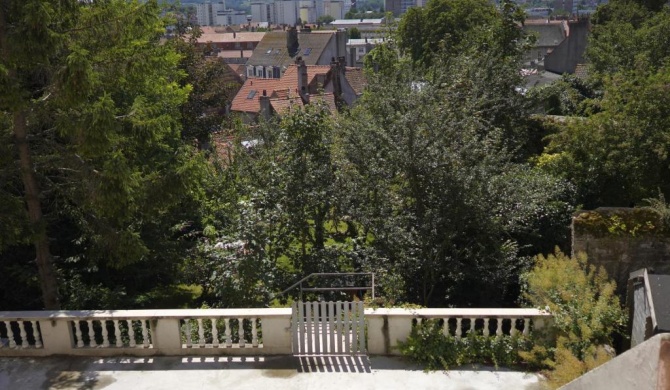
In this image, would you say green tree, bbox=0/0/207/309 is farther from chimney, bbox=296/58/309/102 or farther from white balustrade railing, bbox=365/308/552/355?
chimney, bbox=296/58/309/102

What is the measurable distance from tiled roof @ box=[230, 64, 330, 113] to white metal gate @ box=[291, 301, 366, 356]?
33299 millimetres

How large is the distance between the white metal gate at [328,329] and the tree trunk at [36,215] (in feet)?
13.4

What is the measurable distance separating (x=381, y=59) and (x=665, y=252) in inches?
684

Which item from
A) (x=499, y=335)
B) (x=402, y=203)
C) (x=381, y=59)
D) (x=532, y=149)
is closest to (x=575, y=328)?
(x=499, y=335)

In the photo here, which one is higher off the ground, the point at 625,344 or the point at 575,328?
the point at 575,328

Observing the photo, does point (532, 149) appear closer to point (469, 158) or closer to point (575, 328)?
point (469, 158)

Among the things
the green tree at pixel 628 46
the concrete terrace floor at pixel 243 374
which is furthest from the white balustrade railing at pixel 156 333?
the green tree at pixel 628 46

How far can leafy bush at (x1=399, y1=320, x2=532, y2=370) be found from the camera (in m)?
7.75

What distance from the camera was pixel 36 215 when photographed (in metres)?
9.17

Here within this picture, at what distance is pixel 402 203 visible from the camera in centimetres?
1098

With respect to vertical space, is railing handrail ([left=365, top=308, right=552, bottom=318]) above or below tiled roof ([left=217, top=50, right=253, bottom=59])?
below

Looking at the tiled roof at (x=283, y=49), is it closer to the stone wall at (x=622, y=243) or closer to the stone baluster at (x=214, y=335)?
the stone wall at (x=622, y=243)

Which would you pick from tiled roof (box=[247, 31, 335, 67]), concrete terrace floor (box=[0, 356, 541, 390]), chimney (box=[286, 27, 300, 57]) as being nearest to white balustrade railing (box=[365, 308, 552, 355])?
concrete terrace floor (box=[0, 356, 541, 390])

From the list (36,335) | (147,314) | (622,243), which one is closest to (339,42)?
(622,243)
